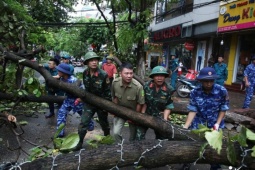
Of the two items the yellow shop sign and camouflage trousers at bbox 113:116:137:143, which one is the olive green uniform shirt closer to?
camouflage trousers at bbox 113:116:137:143

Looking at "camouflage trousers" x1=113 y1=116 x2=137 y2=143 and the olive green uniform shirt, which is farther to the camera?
"camouflage trousers" x1=113 y1=116 x2=137 y2=143

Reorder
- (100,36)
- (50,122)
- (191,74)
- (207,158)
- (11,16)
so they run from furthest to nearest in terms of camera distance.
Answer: (100,36), (191,74), (50,122), (11,16), (207,158)

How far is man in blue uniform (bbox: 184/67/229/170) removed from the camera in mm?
3357

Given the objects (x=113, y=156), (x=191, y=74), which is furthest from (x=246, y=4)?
(x=113, y=156)

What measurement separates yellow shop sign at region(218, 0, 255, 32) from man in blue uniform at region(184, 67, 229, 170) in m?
6.99

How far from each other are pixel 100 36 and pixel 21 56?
21.9m

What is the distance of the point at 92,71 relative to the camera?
409cm

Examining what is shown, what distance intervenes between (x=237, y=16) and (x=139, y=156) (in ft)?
30.9

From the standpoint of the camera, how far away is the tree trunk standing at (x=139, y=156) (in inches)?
94.6

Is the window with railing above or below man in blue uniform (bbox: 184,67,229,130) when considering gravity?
above

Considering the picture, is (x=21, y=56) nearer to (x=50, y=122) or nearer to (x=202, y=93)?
(x=50, y=122)

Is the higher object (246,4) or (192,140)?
(246,4)

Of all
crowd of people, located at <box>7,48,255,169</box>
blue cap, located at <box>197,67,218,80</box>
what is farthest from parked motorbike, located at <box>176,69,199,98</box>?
blue cap, located at <box>197,67,218,80</box>

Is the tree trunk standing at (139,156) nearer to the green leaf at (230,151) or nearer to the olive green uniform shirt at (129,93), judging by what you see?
the green leaf at (230,151)
